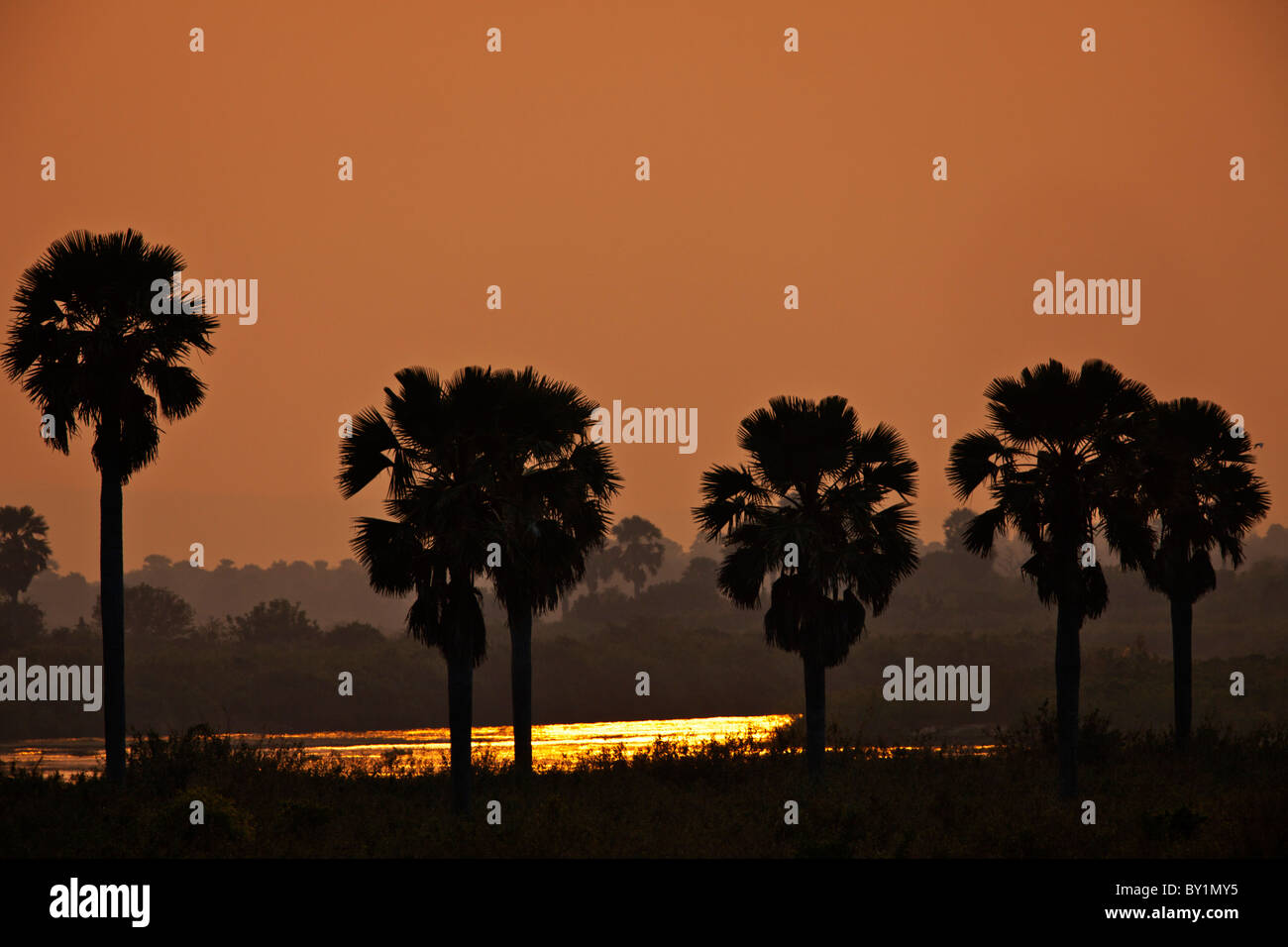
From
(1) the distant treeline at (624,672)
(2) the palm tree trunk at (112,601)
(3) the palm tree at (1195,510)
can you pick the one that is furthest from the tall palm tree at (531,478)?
(1) the distant treeline at (624,672)

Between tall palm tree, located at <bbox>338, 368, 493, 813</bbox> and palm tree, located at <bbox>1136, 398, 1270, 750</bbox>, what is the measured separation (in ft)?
72.8

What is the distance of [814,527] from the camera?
34781 millimetres

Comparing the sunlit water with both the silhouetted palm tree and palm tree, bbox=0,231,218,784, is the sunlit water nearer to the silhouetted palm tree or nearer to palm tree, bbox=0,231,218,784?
palm tree, bbox=0,231,218,784

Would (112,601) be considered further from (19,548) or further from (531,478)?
(19,548)

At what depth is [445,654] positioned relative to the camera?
96.8ft

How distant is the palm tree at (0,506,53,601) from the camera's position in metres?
108

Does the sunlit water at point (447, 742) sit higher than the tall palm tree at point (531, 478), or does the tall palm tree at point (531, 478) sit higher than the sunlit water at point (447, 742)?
the tall palm tree at point (531, 478)

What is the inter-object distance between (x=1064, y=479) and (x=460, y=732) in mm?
16919

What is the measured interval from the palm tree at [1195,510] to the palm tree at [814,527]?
9.58 meters

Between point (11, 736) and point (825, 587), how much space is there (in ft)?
205

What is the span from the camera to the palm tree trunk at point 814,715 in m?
35.0

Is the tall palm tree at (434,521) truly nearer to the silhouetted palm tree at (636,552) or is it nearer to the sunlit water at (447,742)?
the sunlit water at (447,742)

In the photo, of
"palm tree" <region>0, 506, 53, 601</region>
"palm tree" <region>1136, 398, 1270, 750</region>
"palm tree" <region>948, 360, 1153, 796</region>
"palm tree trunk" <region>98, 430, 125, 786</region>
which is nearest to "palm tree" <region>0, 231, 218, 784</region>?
"palm tree trunk" <region>98, 430, 125, 786</region>

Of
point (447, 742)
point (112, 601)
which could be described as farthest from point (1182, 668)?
point (447, 742)
